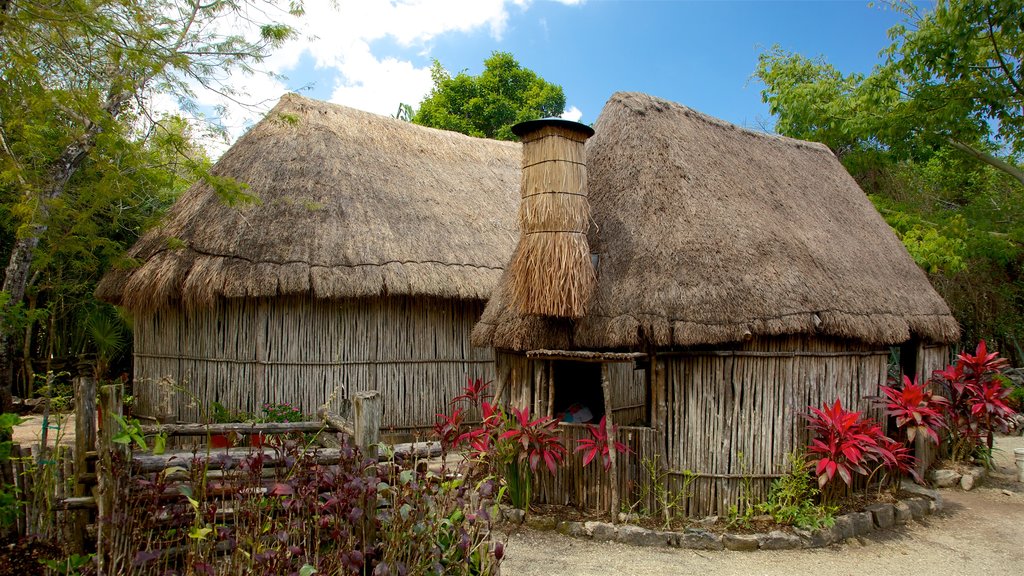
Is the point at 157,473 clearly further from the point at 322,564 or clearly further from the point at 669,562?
the point at 669,562

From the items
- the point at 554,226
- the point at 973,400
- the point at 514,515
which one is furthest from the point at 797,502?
the point at 973,400

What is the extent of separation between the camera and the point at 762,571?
5.43 m

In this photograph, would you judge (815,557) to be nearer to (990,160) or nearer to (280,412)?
(280,412)

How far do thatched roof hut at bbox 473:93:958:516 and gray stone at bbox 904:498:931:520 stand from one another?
0.98m

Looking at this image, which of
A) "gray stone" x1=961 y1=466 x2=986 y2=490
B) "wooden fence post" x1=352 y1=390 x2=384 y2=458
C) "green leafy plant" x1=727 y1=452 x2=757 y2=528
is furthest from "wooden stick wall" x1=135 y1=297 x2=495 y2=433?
"gray stone" x1=961 y1=466 x2=986 y2=490

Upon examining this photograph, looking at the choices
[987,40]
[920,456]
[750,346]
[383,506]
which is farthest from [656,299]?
[987,40]

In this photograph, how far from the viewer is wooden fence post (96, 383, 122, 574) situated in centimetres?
336

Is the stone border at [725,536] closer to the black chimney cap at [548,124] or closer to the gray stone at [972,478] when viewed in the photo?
the gray stone at [972,478]

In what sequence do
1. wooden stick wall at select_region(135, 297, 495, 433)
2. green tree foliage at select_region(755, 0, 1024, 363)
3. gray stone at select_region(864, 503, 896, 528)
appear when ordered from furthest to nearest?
green tree foliage at select_region(755, 0, 1024, 363)
wooden stick wall at select_region(135, 297, 495, 433)
gray stone at select_region(864, 503, 896, 528)

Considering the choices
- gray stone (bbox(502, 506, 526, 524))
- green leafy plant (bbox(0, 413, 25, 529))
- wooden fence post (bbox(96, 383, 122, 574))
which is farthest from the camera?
gray stone (bbox(502, 506, 526, 524))

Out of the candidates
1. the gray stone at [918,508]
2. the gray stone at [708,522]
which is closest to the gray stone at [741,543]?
the gray stone at [708,522]

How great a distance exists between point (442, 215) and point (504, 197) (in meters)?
1.84

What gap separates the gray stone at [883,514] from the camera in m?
6.55

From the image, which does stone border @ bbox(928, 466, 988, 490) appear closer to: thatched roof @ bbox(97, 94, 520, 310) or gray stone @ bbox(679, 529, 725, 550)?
gray stone @ bbox(679, 529, 725, 550)
